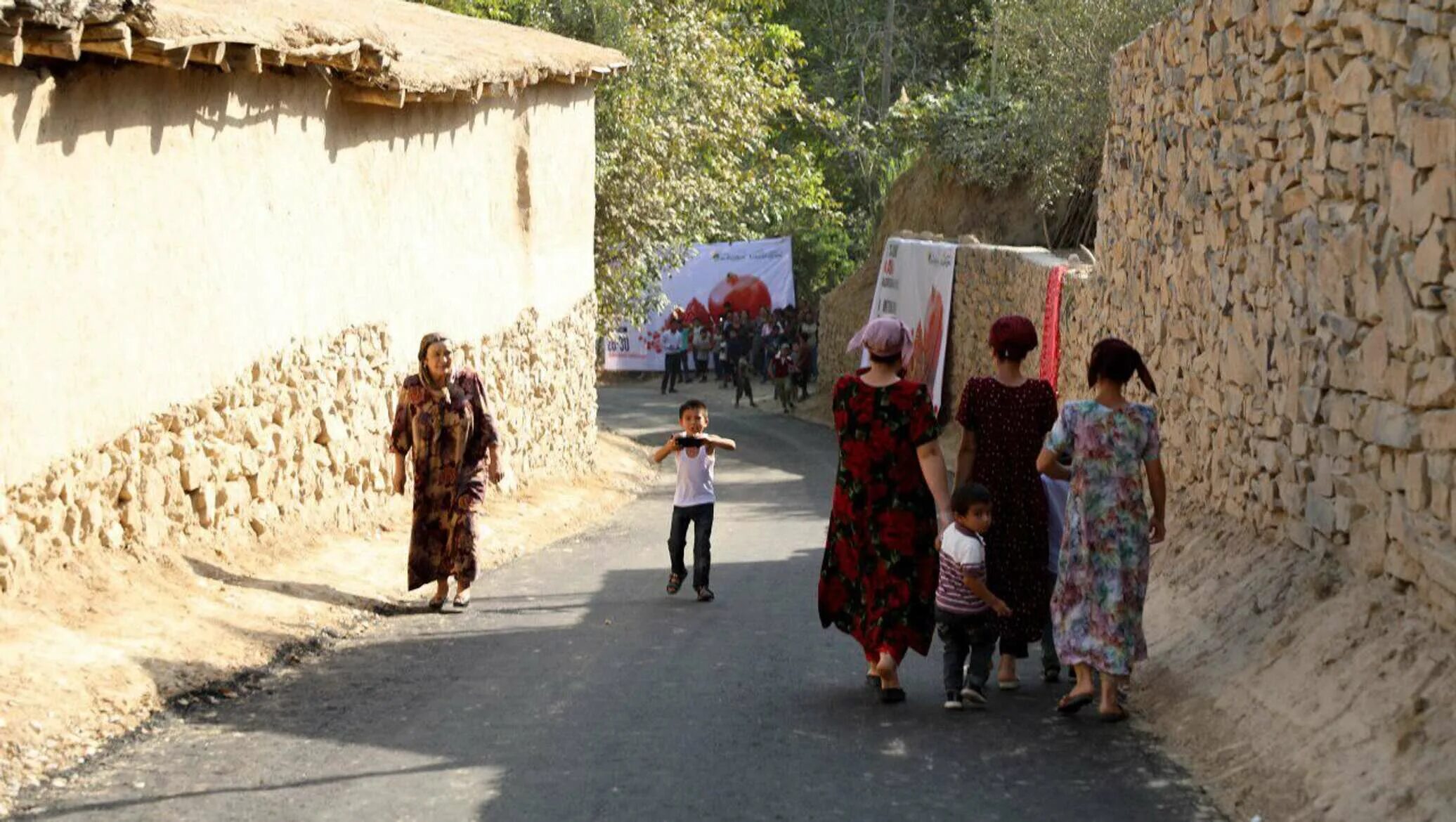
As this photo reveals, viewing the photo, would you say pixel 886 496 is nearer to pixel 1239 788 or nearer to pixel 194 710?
pixel 1239 788

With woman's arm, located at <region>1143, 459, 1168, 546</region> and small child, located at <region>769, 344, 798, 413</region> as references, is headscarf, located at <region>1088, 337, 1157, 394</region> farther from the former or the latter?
small child, located at <region>769, 344, 798, 413</region>

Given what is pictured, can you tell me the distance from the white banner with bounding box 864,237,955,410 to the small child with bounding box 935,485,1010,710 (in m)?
17.4

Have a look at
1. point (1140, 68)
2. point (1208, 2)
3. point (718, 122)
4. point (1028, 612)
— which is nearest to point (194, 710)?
point (1028, 612)

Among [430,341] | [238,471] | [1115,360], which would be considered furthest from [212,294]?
[1115,360]

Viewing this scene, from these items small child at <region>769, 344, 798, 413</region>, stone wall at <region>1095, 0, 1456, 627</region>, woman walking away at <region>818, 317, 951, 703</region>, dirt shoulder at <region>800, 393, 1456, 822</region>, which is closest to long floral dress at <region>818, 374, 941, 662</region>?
woman walking away at <region>818, 317, 951, 703</region>

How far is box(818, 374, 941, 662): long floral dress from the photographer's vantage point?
806cm

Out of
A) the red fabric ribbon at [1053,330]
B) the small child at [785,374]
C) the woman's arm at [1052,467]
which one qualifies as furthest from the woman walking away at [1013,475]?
the small child at [785,374]

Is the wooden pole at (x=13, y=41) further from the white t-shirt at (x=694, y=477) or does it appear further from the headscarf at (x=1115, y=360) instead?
the headscarf at (x=1115, y=360)

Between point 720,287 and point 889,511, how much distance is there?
35188mm

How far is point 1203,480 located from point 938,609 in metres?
3.24

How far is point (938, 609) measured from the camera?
8023 mm

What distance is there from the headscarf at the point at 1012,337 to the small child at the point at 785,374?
27.2 metres

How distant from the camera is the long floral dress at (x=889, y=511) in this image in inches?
317

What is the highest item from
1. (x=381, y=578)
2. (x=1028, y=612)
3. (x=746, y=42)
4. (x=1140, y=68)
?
(x=746, y=42)
